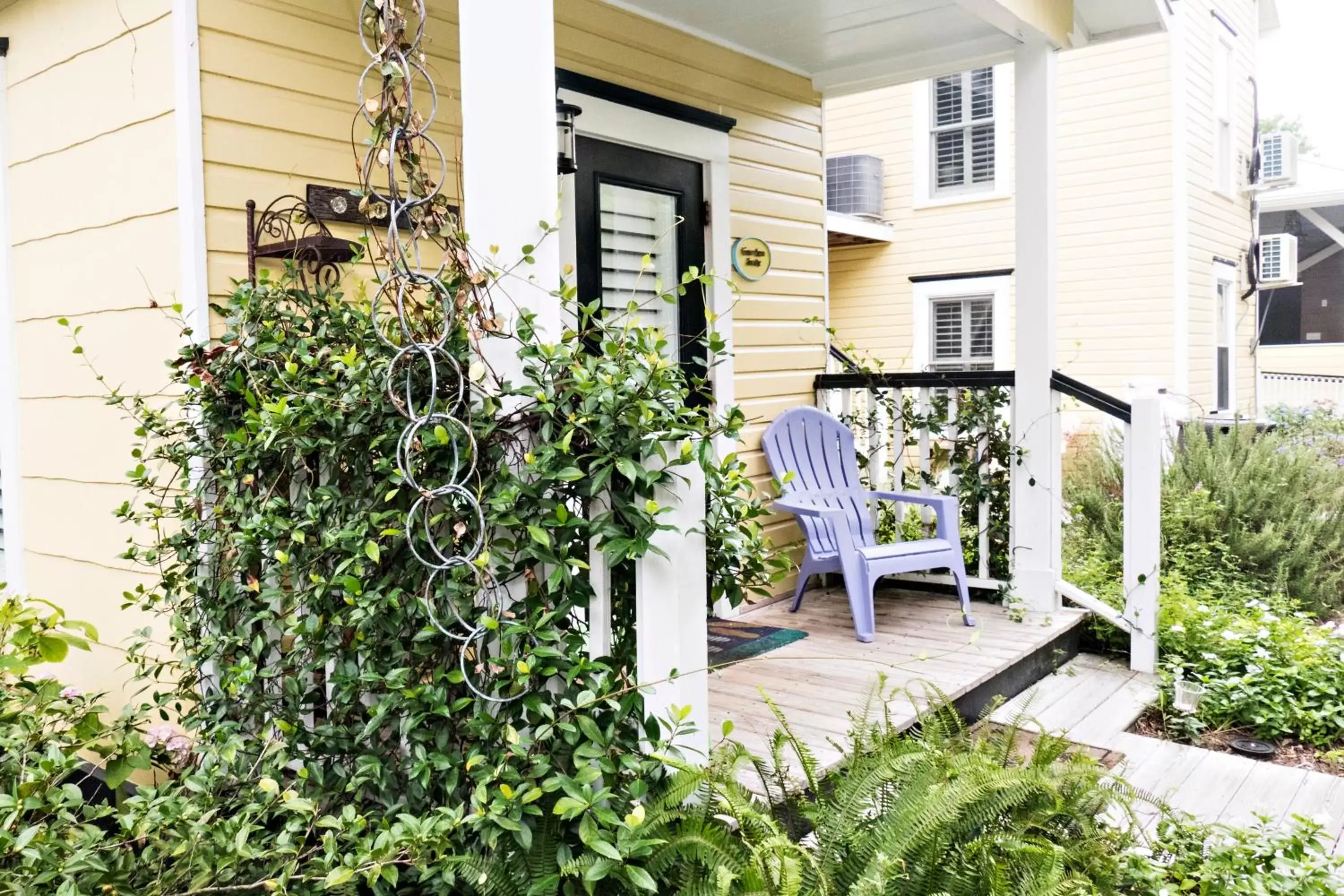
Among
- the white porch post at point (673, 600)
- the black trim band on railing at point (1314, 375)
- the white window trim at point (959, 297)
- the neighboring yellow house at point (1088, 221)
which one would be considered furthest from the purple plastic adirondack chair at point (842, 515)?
the black trim band on railing at point (1314, 375)

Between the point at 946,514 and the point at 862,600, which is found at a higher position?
the point at 946,514

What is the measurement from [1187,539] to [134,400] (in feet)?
16.9

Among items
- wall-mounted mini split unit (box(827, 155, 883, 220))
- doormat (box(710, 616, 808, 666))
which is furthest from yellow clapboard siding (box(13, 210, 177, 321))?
wall-mounted mini split unit (box(827, 155, 883, 220))

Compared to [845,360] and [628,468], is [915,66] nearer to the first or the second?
[845,360]

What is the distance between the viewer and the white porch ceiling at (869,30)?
13.4 feet

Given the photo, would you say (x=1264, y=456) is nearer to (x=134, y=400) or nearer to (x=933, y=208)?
(x=933, y=208)

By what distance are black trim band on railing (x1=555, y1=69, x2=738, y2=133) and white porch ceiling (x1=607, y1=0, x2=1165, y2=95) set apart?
0.34 m

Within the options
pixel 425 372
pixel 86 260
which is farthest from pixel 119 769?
pixel 86 260

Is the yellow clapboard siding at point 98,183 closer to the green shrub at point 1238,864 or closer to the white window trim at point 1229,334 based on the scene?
the green shrub at point 1238,864

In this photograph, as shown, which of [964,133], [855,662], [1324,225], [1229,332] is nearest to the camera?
[855,662]

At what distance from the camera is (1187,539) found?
5.48 m

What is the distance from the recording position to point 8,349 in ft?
10.9

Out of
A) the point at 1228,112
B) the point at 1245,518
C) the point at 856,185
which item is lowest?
the point at 1245,518

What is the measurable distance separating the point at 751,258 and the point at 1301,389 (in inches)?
450
